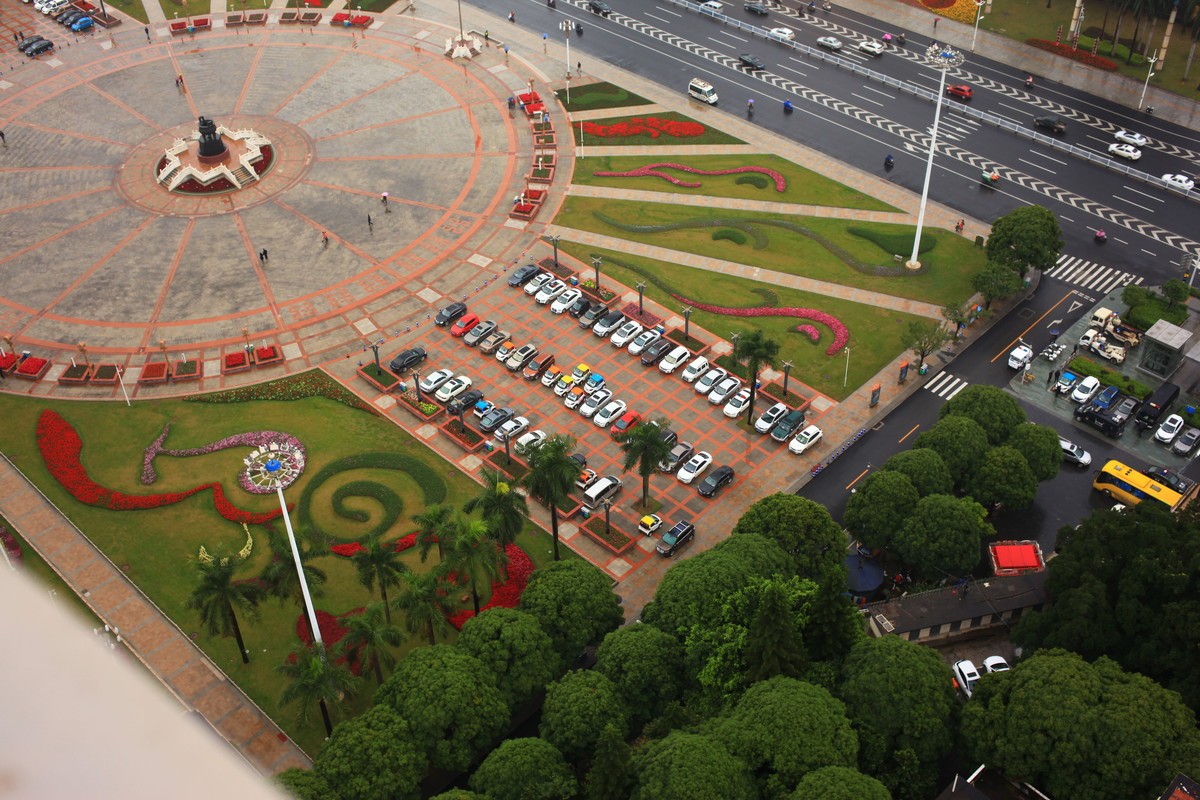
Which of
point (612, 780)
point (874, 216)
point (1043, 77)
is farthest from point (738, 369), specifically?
point (1043, 77)

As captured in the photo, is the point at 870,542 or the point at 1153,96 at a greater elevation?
the point at 1153,96

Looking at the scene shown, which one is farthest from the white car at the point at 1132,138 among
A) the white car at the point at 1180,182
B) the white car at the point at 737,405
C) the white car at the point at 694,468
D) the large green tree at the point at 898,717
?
the large green tree at the point at 898,717

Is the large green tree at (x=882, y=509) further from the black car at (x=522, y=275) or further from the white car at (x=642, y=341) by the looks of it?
the black car at (x=522, y=275)

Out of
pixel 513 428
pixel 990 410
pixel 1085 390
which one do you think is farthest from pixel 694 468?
pixel 1085 390

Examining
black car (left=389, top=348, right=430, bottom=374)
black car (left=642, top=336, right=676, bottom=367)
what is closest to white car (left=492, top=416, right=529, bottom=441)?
black car (left=389, top=348, right=430, bottom=374)

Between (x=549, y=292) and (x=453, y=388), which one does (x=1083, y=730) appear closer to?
(x=453, y=388)

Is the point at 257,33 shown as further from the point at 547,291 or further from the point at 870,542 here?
the point at 870,542
